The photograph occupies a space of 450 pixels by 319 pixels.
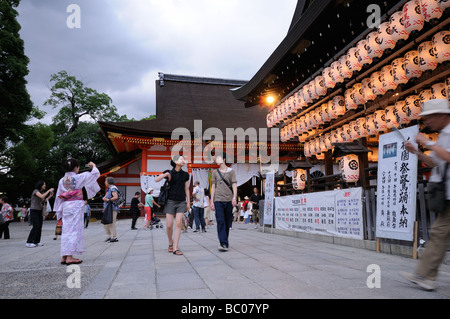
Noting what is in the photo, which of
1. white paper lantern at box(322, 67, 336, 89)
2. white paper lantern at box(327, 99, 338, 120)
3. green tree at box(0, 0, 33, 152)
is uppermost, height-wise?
green tree at box(0, 0, 33, 152)

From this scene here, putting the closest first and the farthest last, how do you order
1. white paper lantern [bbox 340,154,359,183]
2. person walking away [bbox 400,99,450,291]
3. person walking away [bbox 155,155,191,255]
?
person walking away [bbox 400,99,450,291], person walking away [bbox 155,155,191,255], white paper lantern [bbox 340,154,359,183]

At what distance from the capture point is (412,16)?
5.65 meters

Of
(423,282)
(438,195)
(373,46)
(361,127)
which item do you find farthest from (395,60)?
(423,282)

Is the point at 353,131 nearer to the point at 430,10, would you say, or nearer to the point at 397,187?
the point at 430,10

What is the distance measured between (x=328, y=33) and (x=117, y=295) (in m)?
8.05

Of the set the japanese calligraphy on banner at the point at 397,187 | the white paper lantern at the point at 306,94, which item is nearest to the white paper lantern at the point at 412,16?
the japanese calligraphy on banner at the point at 397,187

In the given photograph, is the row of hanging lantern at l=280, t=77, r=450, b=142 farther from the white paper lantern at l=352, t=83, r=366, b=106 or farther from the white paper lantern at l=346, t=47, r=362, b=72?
the white paper lantern at l=346, t=47, r=362, b=72

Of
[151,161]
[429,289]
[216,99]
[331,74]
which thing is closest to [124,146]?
[151,161]

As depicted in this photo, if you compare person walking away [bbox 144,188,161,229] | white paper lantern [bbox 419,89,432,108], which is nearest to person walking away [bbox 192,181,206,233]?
person walking away [bbox 144,188,161,229]

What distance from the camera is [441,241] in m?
2.73

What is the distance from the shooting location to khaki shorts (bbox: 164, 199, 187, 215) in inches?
208

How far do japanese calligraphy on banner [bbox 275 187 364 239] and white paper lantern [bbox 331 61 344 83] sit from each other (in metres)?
3.12

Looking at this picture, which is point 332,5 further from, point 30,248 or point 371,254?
point 30,248

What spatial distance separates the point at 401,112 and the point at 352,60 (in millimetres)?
1678
